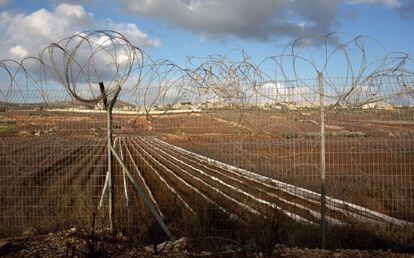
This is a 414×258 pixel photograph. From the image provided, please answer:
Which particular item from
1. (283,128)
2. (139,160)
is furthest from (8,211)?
(139,160)

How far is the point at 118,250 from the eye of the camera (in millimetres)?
7352

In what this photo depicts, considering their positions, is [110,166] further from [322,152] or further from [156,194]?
[156,194]

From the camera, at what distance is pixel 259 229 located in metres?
7.68

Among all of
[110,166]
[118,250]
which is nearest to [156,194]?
[110,166]

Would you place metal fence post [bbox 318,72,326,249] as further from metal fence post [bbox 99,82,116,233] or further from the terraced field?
metal fence post [bbox 99,82,116,233]

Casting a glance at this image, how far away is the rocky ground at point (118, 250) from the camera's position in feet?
23.3

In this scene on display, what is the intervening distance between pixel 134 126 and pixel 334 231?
419 centimetres

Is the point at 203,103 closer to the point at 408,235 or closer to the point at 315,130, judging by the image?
the point at 315,130

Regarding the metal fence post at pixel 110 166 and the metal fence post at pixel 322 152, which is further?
the metal fence post at pixel 110 166

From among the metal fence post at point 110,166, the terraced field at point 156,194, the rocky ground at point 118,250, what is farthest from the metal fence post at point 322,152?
the metal fence post at point 110,166

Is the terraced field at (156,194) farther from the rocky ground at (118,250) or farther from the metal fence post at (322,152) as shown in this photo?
the metal fence post at (322,152)

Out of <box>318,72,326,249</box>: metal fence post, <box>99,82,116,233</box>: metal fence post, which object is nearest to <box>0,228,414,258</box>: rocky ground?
<box>99,82,116,233</box>: metal fence post

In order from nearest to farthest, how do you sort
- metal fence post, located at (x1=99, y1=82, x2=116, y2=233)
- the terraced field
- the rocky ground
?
the rocky ground < metal fence post, located at (x1=99, y1=82, x2=116, y2=233) < the terraced field

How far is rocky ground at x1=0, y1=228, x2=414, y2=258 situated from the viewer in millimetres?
7107
